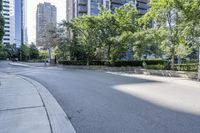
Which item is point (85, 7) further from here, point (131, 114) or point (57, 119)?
point (57, 119)

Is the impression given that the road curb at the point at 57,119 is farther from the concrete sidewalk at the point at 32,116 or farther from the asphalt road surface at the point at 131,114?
the asphalt road surface at the point at 131,114

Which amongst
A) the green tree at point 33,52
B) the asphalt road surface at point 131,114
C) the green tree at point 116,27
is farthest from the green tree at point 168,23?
the green tree at point 33,52

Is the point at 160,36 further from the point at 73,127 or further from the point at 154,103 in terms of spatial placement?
the point at 73,127

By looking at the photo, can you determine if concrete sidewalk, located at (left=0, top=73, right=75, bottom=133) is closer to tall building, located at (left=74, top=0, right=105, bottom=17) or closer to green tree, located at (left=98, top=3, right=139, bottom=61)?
green tree, located at (left=98, top=3, right=139, bottom=61)

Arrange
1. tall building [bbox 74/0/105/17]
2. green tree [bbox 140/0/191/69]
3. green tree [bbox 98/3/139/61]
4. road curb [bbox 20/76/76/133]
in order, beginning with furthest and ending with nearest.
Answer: tall building [bbox 74/0/105/17] → green tree [bbox 98/3/139/61] → green tree [bbox 140/0/191/69] → road curb [bbox 20/76/76/133]

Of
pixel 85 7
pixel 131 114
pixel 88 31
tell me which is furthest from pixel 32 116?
pixel 85 7

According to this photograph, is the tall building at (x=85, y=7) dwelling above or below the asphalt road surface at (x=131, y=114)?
above

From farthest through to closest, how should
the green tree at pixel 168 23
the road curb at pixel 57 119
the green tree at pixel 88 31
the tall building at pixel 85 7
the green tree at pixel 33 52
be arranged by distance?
1. the green tree at pixel 33 52
2. the tall building at pixel 85 7
3. the green tree at pixel 88 31
4. the green tree at pixel 168 23
5. the road curb at pixel 57 119

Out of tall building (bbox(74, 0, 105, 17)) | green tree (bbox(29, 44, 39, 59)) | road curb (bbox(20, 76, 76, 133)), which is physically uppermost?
tall building (bbox(74, 0, 105, 17))

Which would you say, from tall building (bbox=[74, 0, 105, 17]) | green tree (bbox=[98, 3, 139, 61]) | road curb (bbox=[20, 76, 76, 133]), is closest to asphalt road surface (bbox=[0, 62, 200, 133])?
road curb (bbox=[20, 76, 76, 133])

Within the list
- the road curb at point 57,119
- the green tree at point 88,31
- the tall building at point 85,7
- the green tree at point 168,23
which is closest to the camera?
the road curb at point 57,119

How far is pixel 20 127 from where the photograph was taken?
5.53 meters

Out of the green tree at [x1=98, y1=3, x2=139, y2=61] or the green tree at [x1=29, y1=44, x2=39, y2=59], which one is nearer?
the green tree at [x1=98, y1=3, x2=139, y2=61]

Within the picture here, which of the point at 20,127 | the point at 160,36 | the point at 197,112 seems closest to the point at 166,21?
the point at 160,36
